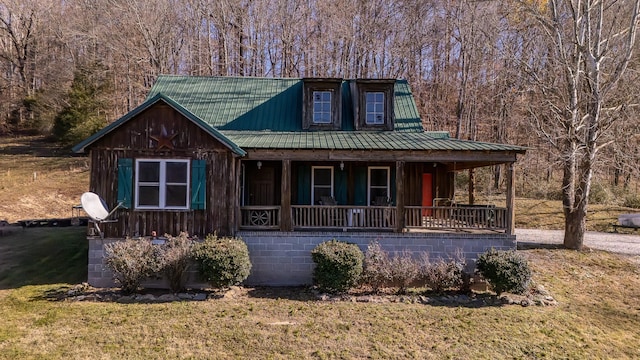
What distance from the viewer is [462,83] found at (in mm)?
29766

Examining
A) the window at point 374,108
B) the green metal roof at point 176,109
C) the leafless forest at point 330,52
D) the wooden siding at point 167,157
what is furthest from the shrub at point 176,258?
the leafless forest at point 330,52

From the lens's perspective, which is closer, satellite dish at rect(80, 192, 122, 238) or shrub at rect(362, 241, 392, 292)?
satellite dish at rect(80, 192, 122, 238)

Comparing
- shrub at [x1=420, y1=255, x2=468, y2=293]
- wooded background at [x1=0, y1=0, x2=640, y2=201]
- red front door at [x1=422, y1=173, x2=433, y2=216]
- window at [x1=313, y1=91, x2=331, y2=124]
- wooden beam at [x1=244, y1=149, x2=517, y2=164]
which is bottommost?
shrub at [x1=420, y1=255, x2=468, y2=293]

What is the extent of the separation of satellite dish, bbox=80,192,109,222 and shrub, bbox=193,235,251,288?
280 cm

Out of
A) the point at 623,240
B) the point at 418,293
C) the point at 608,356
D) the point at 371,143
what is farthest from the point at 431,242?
the point at 623,240

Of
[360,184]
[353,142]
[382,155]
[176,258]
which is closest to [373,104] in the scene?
[360,184]

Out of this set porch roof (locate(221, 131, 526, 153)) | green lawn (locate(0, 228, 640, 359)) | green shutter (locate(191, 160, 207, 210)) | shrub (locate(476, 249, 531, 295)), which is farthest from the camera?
porch roof (locate(221, 131, 526, 153))

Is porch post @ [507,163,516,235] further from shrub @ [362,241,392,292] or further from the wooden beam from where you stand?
shrub @ [362,241,392,292]

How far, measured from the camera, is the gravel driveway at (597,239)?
53.1 feet

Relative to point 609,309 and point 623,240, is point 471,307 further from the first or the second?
point 623,240

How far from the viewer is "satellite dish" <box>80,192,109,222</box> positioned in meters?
10.3

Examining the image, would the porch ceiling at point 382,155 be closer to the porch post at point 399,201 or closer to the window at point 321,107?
the porch post at point 399,201

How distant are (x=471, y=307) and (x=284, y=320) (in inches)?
189

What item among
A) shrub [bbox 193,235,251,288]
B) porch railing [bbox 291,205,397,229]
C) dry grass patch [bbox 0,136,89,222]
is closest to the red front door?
porch railing [bbox 291,205,397,229]
